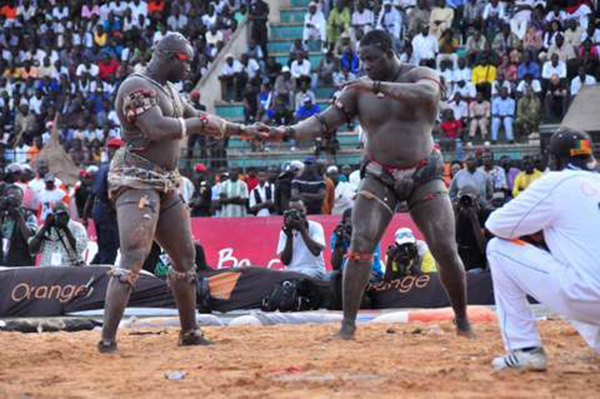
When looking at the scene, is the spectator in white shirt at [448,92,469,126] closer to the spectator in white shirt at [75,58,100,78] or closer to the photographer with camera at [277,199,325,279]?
the photographer with camera at [277,199,325,279]

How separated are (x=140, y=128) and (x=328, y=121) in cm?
169

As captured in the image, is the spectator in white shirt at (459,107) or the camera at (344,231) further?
the spectator in white shirt at (459,107)

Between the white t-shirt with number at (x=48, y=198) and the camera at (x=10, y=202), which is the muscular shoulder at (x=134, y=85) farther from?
the white t-shirt with number at (x=48, y=198)

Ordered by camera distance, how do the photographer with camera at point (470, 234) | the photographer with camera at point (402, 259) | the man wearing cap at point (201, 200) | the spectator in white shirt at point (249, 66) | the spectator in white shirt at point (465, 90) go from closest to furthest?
the photographer with camera at point (402, 259)
the photographer with camera at point (470, 234)
the man wearing cap at point (201, 200)
the spectator in white shirt at point (465, 90)
the spectator in white shirt at point (249, 66)

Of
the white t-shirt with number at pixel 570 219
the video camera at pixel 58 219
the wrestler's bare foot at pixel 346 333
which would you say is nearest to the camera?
the white t-shirt with number at pixel 570 219

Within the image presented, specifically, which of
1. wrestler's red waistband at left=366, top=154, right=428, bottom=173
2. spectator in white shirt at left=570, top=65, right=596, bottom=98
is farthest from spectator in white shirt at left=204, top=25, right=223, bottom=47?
wrestler's red waistband at left=366, top=154, right=428, bottom=173

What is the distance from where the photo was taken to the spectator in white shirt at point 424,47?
2622 cm

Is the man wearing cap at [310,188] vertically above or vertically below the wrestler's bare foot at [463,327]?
below

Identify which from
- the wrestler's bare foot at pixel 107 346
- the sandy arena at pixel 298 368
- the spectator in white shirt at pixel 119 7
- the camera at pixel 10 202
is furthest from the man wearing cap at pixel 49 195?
the wrestler's bare foot at pixel 107 346

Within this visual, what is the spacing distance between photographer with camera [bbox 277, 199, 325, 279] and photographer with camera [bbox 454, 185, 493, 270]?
1.76 metres

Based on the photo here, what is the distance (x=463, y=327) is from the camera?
31.7ft

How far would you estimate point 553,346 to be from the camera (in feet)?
28.5

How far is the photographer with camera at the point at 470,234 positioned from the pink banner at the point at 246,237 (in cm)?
233

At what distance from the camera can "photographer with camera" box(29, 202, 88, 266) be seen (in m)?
16.5
